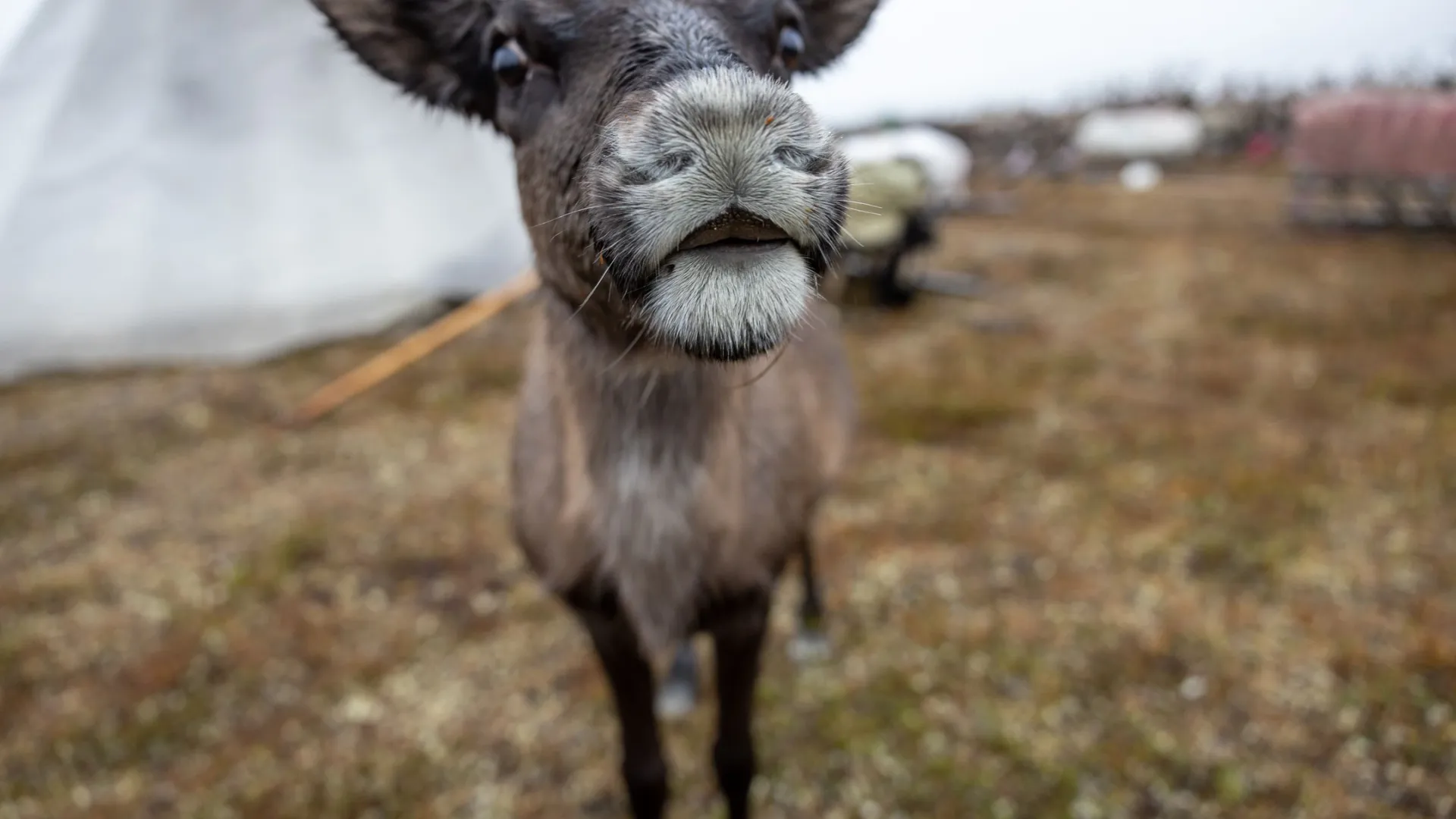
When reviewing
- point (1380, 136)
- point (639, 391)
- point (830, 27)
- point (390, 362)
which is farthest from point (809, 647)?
point (1380, 136)

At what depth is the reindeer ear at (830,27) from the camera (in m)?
2.29

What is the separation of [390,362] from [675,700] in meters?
5.76

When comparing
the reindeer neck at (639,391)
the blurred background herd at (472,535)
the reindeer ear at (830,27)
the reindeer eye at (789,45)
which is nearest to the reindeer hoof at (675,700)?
the blurred background herd at (472,535)

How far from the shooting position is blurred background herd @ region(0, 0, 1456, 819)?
11.8 ft

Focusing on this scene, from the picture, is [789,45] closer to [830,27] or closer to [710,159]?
[830,27]

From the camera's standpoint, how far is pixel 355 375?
27.2ft

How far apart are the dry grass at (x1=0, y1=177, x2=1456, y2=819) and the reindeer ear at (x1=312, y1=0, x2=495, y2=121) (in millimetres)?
2857

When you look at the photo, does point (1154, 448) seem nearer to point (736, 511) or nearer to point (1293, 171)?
A: point (736, 511)

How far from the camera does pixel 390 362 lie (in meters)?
8.38

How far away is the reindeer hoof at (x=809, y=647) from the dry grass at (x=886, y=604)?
0.33 feet

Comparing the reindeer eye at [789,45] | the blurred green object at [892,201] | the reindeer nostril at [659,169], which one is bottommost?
the blurred green object at [892,201]

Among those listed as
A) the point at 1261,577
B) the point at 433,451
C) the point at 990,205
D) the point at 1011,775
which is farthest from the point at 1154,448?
the point at 990,205

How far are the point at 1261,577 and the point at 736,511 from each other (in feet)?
12.6

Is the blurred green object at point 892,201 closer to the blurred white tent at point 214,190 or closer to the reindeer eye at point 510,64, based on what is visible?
the blurred white tent at point 214,190
